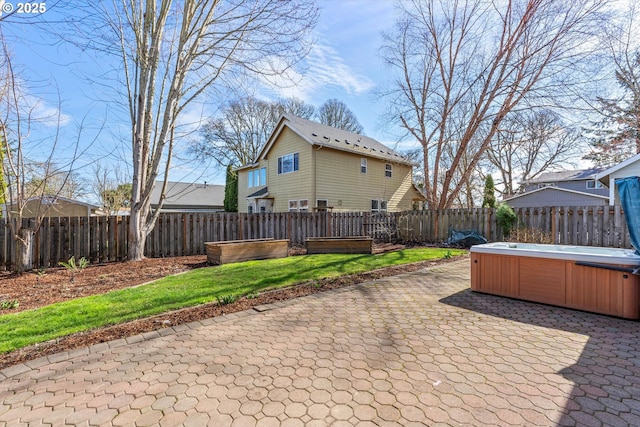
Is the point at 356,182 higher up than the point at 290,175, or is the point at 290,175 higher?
the point at 290,175

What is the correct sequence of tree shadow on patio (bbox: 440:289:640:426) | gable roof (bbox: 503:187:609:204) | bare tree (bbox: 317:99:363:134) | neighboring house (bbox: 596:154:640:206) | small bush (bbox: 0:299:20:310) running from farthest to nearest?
bare tree (bbox: 317:99:363:134)
gable roof (bbox: 503:187:609:204)
neighboring house (bbox: 596:154:640:206)
small bush (bbox: 0:299:20:310)
tree shadow on patio (bbox: 440:289:640:426)

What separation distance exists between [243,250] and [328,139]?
450 inches

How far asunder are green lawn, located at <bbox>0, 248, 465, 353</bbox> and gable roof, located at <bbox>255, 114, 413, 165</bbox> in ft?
34.4

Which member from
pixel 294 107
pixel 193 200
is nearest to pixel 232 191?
pixel 193 200

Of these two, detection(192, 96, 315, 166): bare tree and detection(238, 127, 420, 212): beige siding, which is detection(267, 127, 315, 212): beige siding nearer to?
detection(238, 127, 420, 212): beige siding

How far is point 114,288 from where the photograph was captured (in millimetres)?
5805

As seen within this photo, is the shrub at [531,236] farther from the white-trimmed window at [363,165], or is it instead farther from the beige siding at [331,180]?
the white-trimmed window at [363,165]

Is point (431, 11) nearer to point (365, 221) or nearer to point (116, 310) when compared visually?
point (365, 221)

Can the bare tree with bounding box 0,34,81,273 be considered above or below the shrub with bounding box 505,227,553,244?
above

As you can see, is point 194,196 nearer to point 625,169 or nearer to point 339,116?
point 339,116

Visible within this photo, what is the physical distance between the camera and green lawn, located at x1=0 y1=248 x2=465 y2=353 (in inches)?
146

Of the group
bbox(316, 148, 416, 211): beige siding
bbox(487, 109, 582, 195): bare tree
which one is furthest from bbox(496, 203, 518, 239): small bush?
bbox(487, 109, 582, 195): bare tree

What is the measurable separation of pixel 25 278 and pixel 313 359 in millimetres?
7610

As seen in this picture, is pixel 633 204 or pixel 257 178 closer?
pixel 633 204
